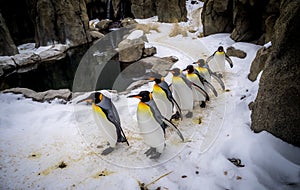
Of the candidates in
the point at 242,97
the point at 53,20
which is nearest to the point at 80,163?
the point at 242,97

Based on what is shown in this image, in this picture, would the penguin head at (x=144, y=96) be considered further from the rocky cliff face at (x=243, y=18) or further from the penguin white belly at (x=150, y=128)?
the rocky cliff face at (x=243, y=18)

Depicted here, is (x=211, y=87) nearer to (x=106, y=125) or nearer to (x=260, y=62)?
(x=260, y=62)

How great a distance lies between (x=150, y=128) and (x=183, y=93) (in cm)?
110

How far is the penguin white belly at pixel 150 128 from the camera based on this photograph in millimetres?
2505

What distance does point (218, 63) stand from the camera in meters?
4.96

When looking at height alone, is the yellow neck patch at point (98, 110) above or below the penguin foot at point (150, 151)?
above

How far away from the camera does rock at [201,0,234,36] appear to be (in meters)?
7.65

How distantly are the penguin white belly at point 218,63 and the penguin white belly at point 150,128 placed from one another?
3106 millimetres

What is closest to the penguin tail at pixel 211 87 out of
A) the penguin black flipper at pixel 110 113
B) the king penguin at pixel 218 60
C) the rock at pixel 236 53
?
the king penguin at pixel 218 60

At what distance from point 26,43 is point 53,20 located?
3326 millimetres

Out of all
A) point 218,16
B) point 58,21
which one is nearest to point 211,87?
point 218,16

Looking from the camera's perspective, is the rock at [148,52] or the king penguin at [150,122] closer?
the king penguin at [150,122]

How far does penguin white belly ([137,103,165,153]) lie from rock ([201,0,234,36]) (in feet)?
22.4

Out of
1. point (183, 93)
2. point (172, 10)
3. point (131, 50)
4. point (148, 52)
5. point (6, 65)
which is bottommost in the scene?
point (6, 65)
